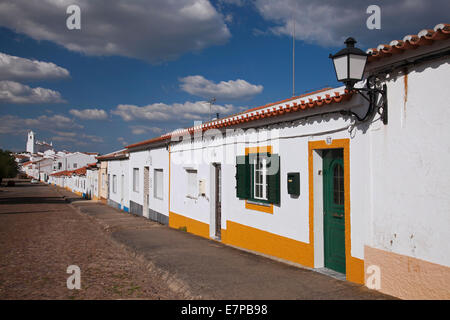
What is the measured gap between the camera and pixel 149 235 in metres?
11.0

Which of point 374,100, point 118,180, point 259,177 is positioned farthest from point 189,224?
point 118,180

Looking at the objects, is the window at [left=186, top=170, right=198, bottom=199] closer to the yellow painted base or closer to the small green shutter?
the small green shutter

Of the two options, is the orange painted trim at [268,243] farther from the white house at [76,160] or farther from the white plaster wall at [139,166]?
the white house at [76,160]

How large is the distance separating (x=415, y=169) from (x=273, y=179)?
10.5 ft

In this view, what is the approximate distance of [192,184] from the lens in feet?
38.1

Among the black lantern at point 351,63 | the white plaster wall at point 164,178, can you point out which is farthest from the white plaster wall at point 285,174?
the white plaster wall at point 164,178

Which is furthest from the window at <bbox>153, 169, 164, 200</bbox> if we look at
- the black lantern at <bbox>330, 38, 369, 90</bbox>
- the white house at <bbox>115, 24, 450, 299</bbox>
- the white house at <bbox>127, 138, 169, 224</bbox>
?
the black lantern at <bbox>330, 38, 369, 90</bbox>

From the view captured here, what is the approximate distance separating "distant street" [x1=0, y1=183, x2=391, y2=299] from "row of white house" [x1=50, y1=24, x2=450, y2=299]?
540 millimetres

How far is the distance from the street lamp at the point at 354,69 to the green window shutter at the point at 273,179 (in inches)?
99.8

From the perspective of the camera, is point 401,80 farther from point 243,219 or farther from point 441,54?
point 243,219

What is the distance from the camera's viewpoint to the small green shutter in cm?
823

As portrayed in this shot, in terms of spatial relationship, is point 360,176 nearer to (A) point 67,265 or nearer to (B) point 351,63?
(B) point 351,63

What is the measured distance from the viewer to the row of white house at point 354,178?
4227 millimetres
